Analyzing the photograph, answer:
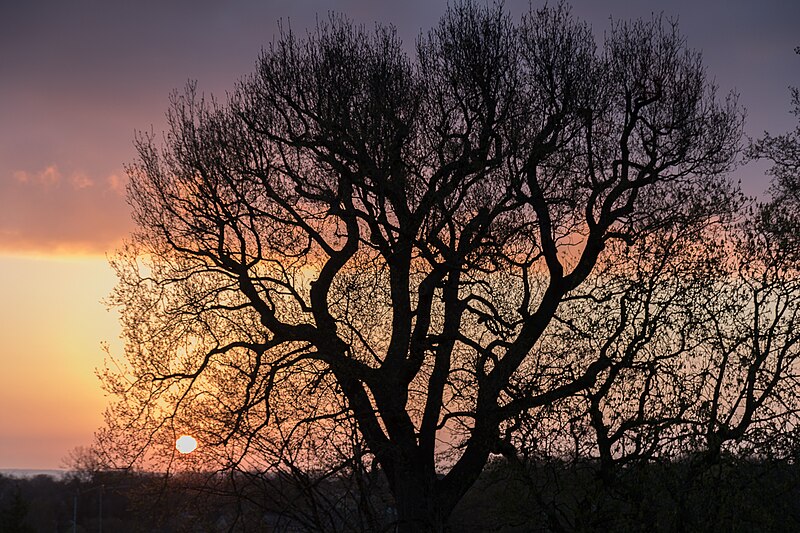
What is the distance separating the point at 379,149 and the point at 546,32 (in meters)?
4.74

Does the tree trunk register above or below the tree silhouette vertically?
below

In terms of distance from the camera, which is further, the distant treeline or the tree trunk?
the tree trunk

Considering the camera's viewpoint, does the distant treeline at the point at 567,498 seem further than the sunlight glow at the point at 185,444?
No

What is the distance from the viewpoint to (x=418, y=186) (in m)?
20.5

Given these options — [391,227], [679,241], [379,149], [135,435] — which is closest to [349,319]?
[391,227]

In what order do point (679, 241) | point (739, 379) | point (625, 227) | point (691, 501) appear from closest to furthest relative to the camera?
point (691, 501) < point (739, 379) < point (679, 241) < point (625, 227)

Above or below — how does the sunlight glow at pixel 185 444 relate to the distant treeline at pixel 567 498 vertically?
above

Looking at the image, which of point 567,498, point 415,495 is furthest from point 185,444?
point 567,498

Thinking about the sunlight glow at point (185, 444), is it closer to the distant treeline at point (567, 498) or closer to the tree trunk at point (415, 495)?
the distant treeline at point (567, 498)

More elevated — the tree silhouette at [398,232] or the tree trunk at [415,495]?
the tree silhouette at [398,232]

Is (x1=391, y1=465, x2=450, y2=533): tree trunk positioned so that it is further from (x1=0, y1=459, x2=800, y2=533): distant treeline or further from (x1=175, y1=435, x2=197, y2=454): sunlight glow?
(x1=175, y1=435, x2=197, y2=454): sunlight glow

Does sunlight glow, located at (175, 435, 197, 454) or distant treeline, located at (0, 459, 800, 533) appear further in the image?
sunlight glow, located at (175, 435, 197, 454)

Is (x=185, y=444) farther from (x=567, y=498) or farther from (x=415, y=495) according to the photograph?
(x=567, y=498)

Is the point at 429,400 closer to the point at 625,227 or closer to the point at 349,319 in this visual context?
the point at 349,319
